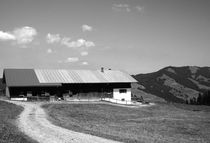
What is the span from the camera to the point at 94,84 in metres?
58.2

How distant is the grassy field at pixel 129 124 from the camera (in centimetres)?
2315

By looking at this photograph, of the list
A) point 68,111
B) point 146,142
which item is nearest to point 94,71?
point 68,111

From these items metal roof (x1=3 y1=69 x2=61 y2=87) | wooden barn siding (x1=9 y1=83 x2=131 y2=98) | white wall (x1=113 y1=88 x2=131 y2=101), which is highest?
metal roof (x1=3 y1=69 x2=61 y2=87)

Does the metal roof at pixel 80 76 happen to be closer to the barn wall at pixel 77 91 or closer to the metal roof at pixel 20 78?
the barn wall at pixel 77 91

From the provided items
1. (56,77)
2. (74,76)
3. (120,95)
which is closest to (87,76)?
(74,76)

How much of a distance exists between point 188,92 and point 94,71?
141596 mm

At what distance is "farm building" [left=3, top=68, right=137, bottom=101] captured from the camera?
5081cm

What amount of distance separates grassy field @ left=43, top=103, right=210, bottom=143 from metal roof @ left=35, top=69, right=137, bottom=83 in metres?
11.7

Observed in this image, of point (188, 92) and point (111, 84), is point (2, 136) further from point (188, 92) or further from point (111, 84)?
point (188, 92)

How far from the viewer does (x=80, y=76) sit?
59.1 meters

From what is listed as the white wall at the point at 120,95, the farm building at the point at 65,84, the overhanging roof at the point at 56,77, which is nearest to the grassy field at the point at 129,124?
the farm building at the point at 65,84

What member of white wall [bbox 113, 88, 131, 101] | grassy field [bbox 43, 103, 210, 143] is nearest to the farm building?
white wall [bbox 113, 88, 131, 101]

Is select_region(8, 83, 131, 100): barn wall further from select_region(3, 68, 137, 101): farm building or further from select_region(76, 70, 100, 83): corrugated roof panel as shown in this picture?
select_region(76, 70, 100, 83): corrugated roof panel

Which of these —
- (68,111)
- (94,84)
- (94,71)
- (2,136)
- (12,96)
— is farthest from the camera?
(94,71)
